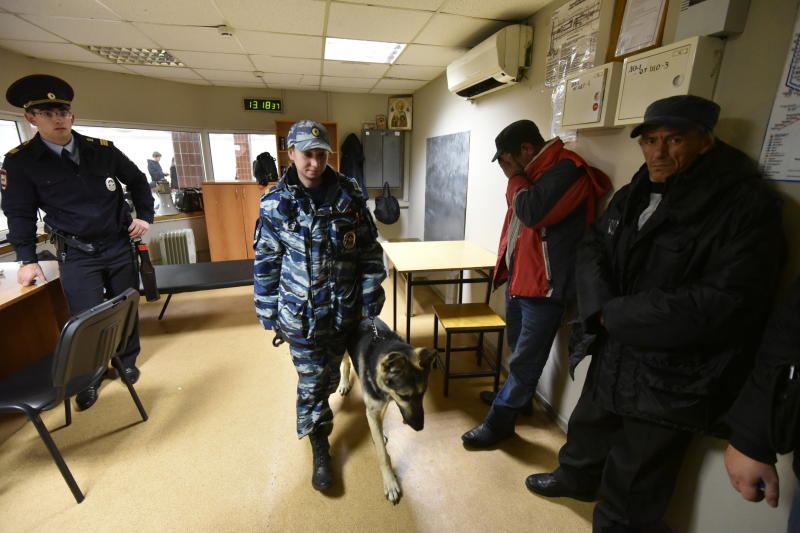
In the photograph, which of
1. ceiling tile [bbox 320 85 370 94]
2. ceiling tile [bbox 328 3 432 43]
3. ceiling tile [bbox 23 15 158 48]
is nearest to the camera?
ceiling tile [bbox 328 3 432 43]

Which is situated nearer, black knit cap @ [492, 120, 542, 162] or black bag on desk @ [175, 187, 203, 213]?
black knit cap @ [492, 120, 542, 162]

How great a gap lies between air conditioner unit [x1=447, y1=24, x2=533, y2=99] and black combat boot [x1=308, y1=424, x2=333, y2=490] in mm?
2311

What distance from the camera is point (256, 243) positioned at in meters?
1.54

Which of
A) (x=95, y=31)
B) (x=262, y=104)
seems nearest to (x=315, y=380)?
(x=95, y=31)

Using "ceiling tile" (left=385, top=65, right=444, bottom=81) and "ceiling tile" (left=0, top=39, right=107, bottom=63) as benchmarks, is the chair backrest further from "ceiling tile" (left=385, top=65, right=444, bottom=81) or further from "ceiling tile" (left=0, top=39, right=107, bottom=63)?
"ceiling tile" (left=385, top=65, right=444, bottom=81)

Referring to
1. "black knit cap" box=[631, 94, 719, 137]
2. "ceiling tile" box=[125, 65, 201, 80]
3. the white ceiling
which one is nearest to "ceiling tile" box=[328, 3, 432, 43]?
the white ceiling

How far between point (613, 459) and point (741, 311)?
0.67m

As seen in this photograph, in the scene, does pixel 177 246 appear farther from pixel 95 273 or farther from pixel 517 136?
pixel 517 136

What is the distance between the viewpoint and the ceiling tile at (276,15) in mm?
2158

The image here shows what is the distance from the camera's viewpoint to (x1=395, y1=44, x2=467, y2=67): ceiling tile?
2896 millimetres

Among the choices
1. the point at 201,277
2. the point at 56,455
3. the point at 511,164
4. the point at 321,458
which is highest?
the point at 511,164

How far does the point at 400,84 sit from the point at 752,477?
176 inches

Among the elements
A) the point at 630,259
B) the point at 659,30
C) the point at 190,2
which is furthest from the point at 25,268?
the point at 659,30

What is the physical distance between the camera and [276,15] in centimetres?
232
